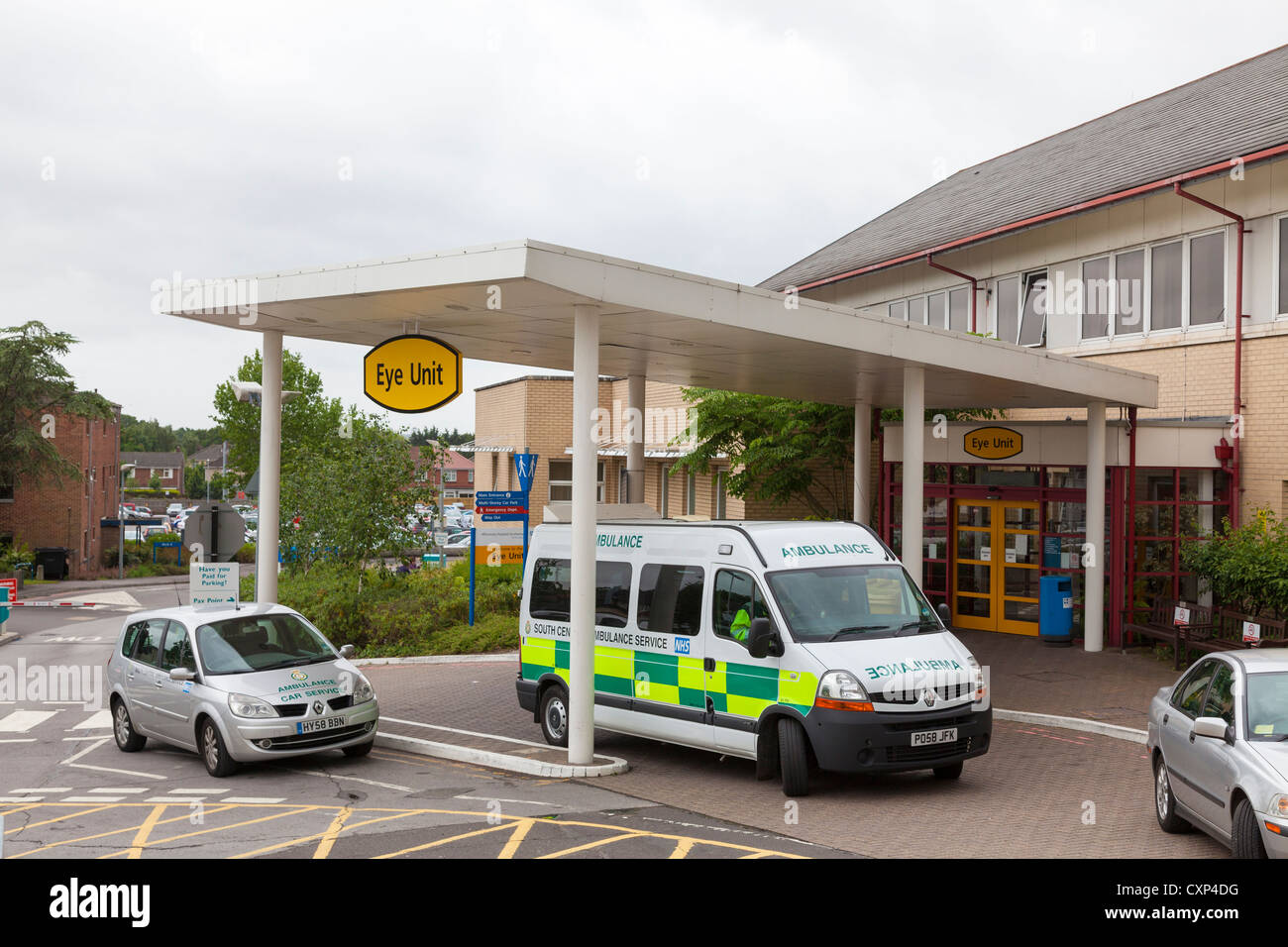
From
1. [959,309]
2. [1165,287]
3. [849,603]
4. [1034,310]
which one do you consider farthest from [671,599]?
[959,309]

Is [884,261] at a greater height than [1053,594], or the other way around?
[884,261]

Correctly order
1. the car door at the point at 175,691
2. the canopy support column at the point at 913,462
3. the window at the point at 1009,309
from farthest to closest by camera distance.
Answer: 1. the window at the point at 1009,309
2. the canopy support column at the point at 913,462
3. the car door at the point at 175,691

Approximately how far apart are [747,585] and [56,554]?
49.7 m

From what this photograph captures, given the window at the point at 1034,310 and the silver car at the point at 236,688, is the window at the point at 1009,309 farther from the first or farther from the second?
the silver car at the point at 236,688

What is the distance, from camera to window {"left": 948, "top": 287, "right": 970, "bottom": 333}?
23.5 m

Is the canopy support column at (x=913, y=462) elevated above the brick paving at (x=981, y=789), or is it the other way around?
the canopy support column at (x=913, y=462)

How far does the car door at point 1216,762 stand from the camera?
285 inches

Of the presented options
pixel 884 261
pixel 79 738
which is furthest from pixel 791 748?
pixel 884 261

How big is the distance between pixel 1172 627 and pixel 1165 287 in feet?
18.8

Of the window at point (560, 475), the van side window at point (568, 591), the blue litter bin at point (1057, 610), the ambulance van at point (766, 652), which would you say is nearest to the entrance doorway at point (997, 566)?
the blue litter bin at point (1057, 610)

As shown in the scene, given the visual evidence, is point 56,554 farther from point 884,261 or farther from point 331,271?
point 331,271

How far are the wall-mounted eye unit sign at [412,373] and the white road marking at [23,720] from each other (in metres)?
7.25

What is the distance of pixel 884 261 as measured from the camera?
24.6m


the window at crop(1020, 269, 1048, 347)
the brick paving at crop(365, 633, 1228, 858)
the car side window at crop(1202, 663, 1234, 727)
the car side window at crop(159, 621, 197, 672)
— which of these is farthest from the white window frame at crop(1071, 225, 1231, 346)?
the car side window at crop(159, 621, 197, 672)
